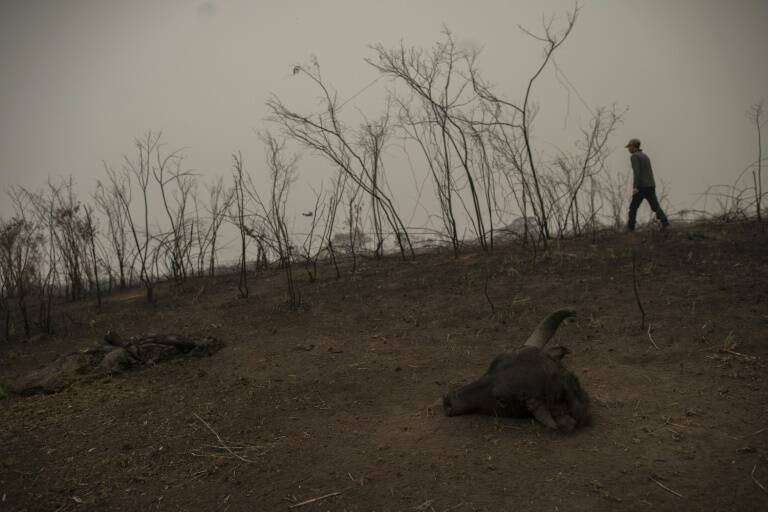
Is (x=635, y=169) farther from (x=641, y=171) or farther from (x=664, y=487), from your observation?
(x=664, y=487)

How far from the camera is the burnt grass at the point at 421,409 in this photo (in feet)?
7.58

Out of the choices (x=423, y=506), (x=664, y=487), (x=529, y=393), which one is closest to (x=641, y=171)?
(x=529, y=393)

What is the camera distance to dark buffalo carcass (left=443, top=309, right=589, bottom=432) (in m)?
2.68

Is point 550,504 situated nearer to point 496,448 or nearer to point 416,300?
point 496,448

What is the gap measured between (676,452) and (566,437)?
48 centimetres

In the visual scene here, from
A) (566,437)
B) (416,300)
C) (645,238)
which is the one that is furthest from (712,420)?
(645,238)

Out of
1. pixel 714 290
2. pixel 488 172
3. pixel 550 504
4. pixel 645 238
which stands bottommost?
pixel 550 504

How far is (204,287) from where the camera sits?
7.12 meters

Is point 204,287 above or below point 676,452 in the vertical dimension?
above

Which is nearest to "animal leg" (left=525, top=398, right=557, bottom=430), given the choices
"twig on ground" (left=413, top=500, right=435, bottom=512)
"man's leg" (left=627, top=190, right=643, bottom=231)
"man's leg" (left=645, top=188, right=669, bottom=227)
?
"twig on ground" (left=413, top=500, right=435, bottom=512)

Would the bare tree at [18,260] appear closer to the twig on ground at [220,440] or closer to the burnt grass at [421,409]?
the burnt grass at [421,409]

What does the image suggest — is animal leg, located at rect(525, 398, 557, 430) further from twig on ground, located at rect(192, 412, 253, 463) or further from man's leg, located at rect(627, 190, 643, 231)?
man's leg, located at rect(627, 190, 643, 231)

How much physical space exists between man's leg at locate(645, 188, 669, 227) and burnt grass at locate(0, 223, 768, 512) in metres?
1.33

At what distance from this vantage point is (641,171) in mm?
7371
